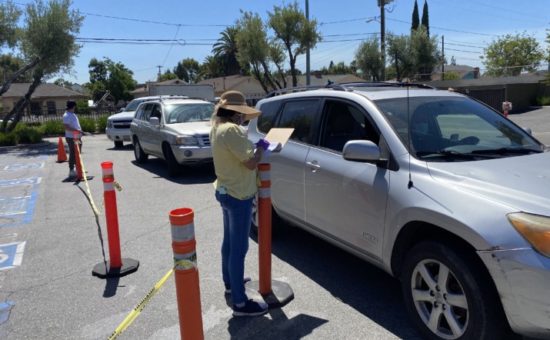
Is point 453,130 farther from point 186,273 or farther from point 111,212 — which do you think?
point 111,212

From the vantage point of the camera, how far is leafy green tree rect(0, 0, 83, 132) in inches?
769

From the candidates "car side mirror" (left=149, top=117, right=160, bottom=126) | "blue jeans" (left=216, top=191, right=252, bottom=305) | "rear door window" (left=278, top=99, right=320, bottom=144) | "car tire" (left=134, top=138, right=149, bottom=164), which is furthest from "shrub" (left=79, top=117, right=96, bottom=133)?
"blue jeans" (left=216, top=191, right=252, bottom=305)

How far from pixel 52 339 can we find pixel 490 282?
3.19 m

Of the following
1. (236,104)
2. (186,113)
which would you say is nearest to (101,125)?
(186,113)

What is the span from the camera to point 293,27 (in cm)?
3288

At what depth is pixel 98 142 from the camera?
65.7ft

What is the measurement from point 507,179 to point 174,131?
8210 mm

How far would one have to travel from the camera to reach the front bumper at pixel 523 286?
8.21 feet

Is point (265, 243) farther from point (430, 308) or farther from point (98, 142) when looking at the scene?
point (98, 142)

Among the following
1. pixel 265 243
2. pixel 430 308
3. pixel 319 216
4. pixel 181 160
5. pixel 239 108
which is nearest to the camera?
pixel 430 308

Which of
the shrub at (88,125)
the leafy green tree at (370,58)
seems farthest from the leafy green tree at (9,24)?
the leafy green tree at (370,58)

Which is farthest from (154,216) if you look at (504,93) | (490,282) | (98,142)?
(504,93)

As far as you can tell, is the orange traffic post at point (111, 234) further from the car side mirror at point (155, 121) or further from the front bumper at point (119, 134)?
the front bumper at point (119, 134)

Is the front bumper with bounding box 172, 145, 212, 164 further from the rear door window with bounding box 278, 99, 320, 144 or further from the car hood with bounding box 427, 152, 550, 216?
the car hood with bounding box 427, 152, 550, 216
